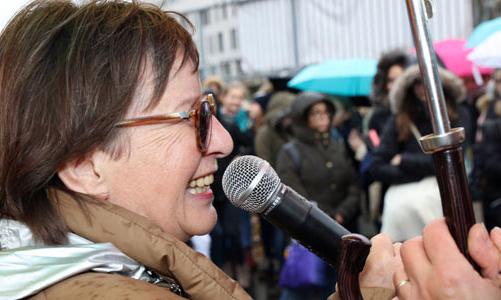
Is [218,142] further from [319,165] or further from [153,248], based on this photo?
[319,165]

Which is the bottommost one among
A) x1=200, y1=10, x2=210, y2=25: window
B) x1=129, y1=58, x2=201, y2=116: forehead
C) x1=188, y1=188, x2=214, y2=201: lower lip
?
x1=188, y1=188, x2=214, y2=201: lower lip

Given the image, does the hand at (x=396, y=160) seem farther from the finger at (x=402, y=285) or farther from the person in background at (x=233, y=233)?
the finger at (x=402, y=285)

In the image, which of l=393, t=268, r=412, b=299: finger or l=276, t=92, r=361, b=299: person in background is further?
l=276, t=92, r=361, b=299: person in background

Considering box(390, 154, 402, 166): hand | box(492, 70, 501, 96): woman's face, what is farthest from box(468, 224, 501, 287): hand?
box(492, 70, 501, 96): woman's face

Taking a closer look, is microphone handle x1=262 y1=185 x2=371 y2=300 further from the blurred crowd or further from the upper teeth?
the blurred crowd

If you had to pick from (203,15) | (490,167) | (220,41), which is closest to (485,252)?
(490,167)

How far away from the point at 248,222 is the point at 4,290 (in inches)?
238

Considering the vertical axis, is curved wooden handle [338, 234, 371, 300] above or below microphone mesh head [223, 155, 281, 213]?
below

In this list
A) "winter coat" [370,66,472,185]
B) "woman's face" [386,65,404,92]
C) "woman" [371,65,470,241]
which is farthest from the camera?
"woman's face" [386,65,404,92]

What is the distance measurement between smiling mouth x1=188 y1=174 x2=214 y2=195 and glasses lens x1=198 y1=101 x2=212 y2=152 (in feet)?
0.24

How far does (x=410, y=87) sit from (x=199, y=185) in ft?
10.2

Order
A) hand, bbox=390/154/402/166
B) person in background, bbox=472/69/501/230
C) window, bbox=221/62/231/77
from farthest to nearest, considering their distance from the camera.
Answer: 1. window, bbox=221/62/231/77
2. person in background, bbox=472/69/501/230
3. hand, bbox=390/154/402/166

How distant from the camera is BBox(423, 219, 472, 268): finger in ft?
4.01

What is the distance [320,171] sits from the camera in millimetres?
5168
